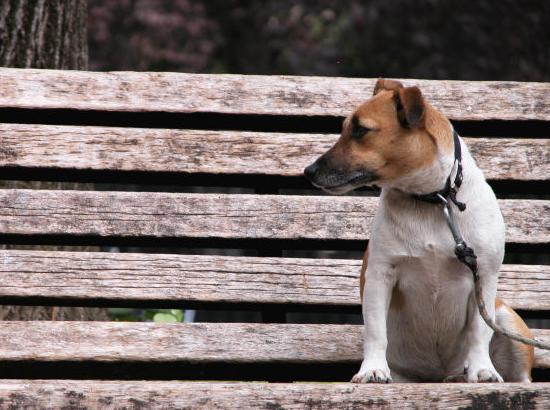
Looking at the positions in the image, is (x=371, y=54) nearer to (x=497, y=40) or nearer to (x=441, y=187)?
(x=497, y=40)

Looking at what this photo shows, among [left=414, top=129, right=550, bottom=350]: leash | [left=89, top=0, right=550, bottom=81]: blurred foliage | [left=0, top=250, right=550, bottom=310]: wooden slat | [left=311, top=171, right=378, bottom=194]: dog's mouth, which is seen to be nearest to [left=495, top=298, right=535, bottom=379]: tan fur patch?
[left=414, top=129, right=550, bottom=350]: leash

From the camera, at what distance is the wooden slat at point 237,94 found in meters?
3.96

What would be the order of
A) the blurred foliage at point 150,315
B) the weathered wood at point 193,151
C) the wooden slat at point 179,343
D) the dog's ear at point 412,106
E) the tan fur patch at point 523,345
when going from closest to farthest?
the dog's ear at point 412,106
the tan fur patch at point 523,345
the wooden slat at point 179,343
the weathered wood at point 193,151
the blurred foliage at point 150,315

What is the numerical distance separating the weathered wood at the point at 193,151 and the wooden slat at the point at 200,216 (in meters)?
0.12

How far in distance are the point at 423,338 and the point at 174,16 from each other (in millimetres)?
9128

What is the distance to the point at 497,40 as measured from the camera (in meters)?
9.20

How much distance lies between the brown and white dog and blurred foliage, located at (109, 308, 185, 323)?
1.33 meters

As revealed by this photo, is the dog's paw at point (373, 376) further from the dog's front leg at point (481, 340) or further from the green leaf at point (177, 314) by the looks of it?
the green leaf at point (177, 314)

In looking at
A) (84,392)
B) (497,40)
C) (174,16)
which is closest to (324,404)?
(84,392)

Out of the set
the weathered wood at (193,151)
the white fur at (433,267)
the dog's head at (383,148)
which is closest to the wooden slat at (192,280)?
→ the weathered wood at (193,151)

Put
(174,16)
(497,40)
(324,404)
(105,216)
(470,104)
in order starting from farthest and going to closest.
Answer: (174,16) < (497,40) < (470,104) < (105,216) < (324,404)

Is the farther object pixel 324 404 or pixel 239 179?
pixel 239 179

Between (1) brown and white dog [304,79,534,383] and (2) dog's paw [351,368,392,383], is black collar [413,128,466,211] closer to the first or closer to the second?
(1) brown and white dog [304,79,534,383]

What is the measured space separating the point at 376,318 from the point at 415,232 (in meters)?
0.30
